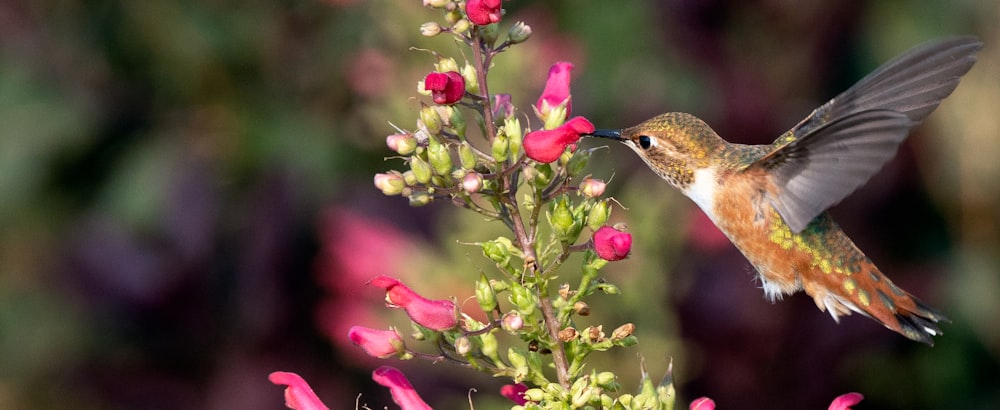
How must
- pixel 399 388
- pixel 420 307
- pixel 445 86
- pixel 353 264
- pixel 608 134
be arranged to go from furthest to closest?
pixel 353 264, pixel 608 134, pixel 399 388, pixel 420 307, pixel 445 86

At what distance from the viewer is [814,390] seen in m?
3.34

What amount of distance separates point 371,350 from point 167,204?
218 centimetres

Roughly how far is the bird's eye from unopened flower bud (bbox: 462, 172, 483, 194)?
1.92 ft

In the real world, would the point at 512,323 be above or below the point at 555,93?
below

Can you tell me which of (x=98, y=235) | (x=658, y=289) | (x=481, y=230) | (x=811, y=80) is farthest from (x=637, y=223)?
(x=98, y=235)

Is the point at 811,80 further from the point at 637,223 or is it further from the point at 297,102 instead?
the point at 297,102

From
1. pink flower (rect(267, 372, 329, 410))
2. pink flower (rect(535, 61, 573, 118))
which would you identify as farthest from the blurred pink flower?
pink flower (rect(535, 61, 573, 118))

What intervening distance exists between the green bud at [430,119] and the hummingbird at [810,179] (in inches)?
11.9

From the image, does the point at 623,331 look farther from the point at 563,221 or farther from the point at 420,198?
the point at 420,198

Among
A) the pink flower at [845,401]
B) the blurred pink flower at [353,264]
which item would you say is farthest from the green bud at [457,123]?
the blurred pink flower at [353,264]

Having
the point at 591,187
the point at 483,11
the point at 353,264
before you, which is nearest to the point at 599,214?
the point at 591,187

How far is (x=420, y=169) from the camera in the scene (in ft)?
5.89

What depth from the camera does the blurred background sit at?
3449 millimetres

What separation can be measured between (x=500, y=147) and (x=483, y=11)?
0.20 metres
